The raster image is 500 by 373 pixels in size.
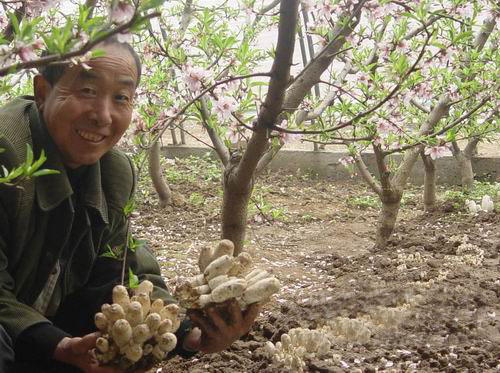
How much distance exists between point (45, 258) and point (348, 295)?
193 cm

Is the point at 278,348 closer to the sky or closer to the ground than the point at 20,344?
closer to the ground

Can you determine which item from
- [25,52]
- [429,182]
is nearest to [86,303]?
[25,52]

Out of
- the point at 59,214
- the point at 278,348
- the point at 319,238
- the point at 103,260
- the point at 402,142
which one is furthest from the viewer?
the point at 319,238

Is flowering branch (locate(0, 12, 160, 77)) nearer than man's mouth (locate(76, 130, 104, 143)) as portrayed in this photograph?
Yes

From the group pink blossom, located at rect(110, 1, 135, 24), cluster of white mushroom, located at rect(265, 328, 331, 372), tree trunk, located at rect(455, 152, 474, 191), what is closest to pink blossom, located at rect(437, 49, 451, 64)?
cluster of white mushroom, located at rect(265, 328, 331, 372)

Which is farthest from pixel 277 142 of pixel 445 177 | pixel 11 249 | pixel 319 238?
pixel 445 177

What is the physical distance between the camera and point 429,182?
6438 mm

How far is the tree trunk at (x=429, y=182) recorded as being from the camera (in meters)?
6.30

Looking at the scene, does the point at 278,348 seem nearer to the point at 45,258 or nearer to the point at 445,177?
the point at 45,258

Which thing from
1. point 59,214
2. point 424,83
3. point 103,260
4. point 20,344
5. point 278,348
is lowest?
point 278,348

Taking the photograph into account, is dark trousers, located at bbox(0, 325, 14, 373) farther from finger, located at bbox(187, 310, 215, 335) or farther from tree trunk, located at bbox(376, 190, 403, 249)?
tree trunk, located at bbox(376, 190, 403, 249)

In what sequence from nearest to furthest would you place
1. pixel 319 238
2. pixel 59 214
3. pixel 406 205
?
pixel 59 214 → pixel 319 238 → pixel 406 205

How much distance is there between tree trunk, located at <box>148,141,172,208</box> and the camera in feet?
21.4

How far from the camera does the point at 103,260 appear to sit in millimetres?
2430
